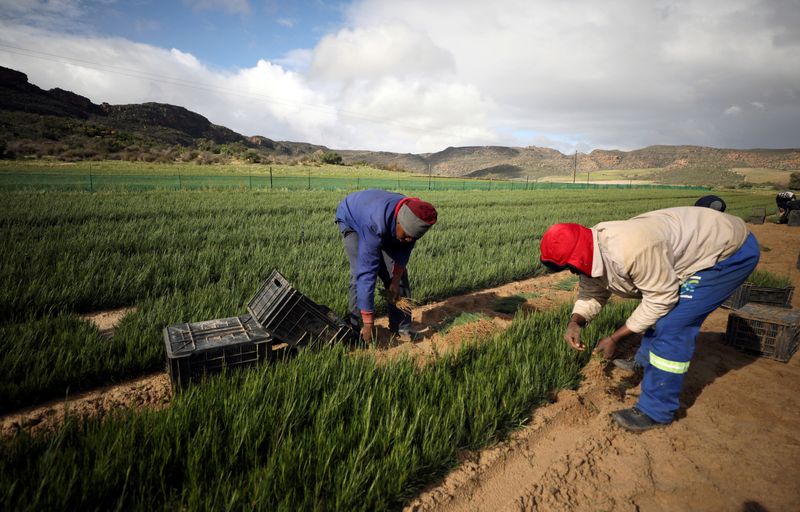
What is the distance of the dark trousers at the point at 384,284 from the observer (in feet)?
11.7

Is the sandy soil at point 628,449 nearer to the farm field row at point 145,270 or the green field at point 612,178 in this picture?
the farm field row at point 145,270

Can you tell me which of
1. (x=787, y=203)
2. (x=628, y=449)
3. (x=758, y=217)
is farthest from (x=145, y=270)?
(x=787, y=203)

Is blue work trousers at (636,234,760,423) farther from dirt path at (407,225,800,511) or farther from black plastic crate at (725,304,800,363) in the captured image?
black plastic crate at (725,304,800,363)

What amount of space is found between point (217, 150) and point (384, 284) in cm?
5346

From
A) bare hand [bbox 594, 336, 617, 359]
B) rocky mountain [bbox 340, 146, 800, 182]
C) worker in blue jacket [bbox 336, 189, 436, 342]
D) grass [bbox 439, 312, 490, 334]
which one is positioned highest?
rocky mountain [bbox 340, 146, 800, 182]

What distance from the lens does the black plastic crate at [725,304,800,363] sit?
361 cm

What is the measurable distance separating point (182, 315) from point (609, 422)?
360 cm

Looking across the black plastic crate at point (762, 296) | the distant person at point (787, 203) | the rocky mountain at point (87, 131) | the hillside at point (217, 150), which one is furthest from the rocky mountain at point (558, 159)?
the black plastic crate at point (762, 296)

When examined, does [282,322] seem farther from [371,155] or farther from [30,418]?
[371,155]

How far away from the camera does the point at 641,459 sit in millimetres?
2287

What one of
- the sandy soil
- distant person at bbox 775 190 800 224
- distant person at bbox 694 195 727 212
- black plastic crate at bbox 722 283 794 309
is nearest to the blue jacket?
the sandy soil

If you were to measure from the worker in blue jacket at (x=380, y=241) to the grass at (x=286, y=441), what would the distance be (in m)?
0.64

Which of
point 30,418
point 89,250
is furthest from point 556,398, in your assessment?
point 89,250

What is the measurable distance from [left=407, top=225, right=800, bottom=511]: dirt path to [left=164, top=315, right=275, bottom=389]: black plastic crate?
147 cm
